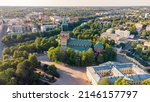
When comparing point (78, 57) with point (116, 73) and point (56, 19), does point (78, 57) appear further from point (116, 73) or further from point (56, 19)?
point (56, 19)

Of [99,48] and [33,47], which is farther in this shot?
[33,47]

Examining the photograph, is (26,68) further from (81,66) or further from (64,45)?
(64,45)

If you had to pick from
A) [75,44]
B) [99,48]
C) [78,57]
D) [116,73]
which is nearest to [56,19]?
[75,44]

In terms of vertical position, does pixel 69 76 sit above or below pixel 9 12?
below

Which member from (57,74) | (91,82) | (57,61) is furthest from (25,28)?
(91,82)

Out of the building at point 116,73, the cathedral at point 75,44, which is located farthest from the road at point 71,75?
the cathedral at point 75,44
